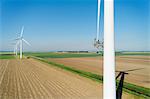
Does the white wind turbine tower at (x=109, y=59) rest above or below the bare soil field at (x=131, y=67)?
above

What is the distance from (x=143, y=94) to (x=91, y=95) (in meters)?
4.06

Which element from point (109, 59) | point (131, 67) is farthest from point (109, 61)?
point (131, 67)

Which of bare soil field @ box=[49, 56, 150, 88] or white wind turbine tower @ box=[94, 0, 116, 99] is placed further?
bare soil field @ box=[49, 56, 150, 88]

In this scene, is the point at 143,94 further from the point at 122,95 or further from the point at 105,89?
the point at 105,89

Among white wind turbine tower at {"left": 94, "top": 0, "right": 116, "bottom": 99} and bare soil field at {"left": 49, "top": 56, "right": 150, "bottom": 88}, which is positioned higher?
white wind turbine tower at {"left": 94, "top": 0, "right": 116, "bottom": 99}

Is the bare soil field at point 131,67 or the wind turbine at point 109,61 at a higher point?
the wind turbine at point 109,61

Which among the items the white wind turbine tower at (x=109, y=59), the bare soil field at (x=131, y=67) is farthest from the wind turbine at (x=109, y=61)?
the bare soil field at (x=131, y=67)

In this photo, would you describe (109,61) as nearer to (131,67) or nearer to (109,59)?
(109,59)

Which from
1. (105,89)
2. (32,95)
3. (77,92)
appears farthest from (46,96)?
(105,89)

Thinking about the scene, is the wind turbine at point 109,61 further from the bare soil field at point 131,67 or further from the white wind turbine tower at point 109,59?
the bare soil field at point 131,67

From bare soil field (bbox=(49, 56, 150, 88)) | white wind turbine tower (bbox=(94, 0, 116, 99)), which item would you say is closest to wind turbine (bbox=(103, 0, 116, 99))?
white wind turbine tower (bbox=(94, 0, 116, 99))

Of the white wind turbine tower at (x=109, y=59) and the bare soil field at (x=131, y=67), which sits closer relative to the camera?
the white wind turbine tower at (x=109, y=59)

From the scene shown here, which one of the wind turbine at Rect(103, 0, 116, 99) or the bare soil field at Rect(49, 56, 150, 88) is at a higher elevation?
the wind turbine at Rect(103, 0, 116, 99)

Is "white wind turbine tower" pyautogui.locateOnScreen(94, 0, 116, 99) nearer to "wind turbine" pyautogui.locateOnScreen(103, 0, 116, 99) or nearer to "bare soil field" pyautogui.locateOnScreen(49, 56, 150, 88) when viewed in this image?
"wind turbine" pyautogui.locateOnScreen(103, 0, 116, 99)
